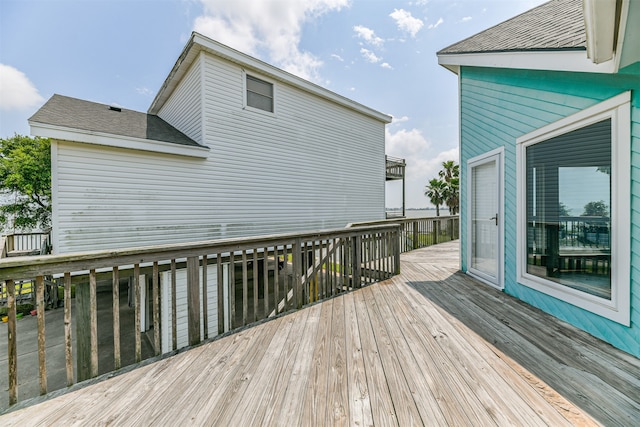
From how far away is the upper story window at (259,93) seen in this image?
6.81 meters

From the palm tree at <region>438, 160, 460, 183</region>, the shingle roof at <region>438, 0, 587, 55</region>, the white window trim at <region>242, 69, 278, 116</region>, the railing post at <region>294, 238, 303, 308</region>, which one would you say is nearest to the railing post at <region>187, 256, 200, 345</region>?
the railing post at <region>294, 238, 303, 308</region>

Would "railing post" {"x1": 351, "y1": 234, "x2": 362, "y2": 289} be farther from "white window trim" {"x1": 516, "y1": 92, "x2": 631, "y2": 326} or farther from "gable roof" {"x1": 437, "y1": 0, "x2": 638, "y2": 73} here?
"gable roof" {"x1": 437, "y1": 0, "x2": 638, "y2": 73}

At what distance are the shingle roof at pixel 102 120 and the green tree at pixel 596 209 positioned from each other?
22.3ft

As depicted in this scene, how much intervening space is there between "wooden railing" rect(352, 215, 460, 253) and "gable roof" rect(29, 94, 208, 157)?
5249mm

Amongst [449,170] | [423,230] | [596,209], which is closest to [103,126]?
[596,209]

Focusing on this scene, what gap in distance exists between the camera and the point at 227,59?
247 inches

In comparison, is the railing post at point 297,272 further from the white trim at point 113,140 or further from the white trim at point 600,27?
the white trim at point 113,140

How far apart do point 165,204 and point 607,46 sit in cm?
677

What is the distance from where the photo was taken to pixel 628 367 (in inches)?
68.6

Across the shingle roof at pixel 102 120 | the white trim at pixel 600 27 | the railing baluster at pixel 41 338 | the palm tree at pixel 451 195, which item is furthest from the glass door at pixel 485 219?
the palm tree at pixel 451 195

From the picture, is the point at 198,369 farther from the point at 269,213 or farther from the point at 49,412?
the point at 269,213

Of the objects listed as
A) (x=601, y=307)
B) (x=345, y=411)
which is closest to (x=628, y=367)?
(x=601, y=307)

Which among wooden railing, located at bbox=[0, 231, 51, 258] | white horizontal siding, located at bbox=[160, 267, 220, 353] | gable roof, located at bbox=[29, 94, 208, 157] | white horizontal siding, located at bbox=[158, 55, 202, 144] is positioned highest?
white horizontal siding, located at bbox=[158, 55, 202, 144]

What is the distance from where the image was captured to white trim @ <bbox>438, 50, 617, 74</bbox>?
2.00 m
